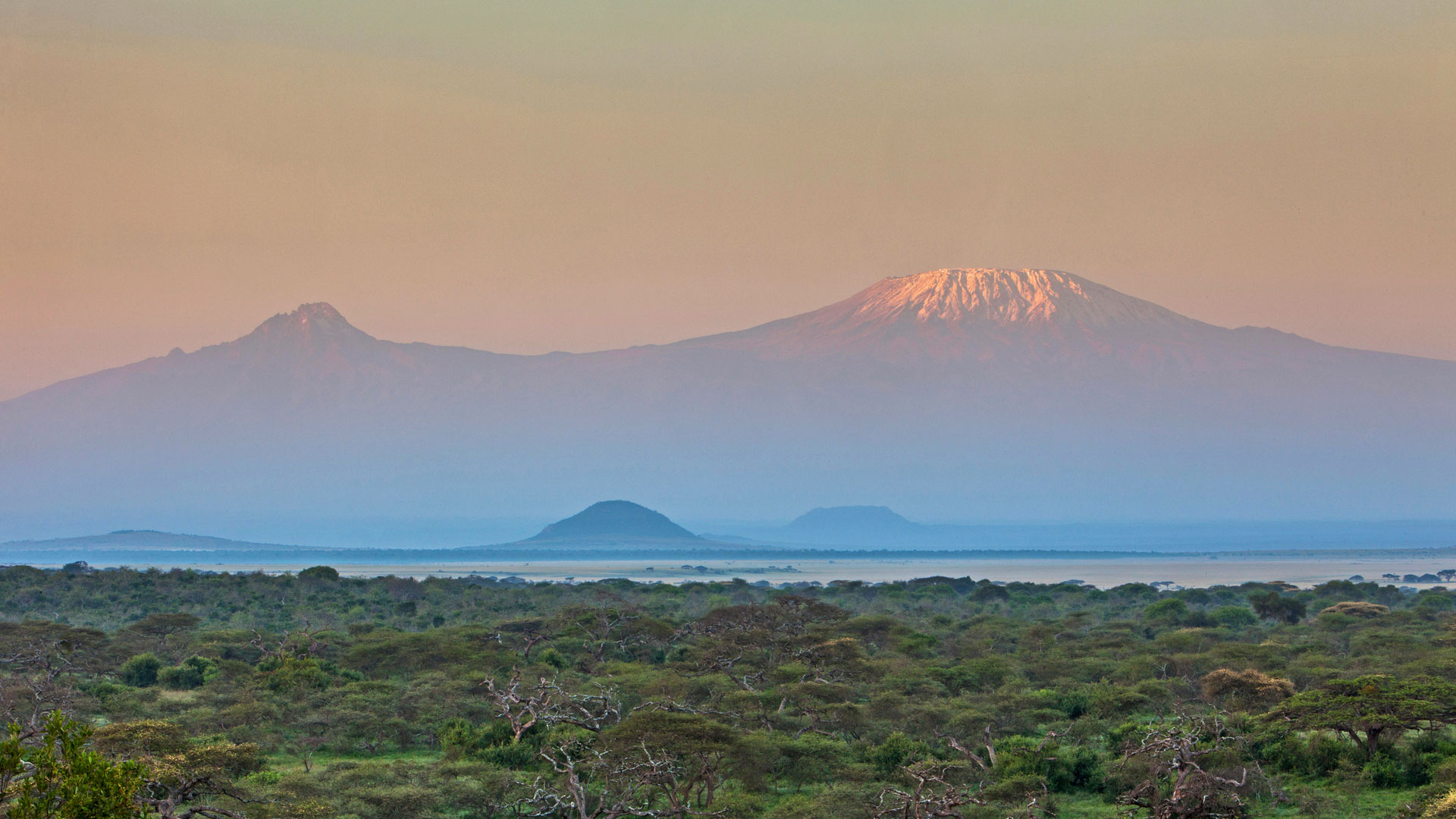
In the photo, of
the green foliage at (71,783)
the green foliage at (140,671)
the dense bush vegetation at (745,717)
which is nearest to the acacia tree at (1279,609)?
the dense bush vegetation at (745,717)

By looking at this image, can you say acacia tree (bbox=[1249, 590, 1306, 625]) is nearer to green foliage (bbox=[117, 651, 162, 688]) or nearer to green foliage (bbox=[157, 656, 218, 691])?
green foliage (bbox=[157, 656, 218, 691])

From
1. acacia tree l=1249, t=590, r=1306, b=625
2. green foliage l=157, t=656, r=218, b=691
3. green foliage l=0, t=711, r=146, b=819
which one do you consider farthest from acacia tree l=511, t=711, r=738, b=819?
acacia tree l=1249, t=590, r=1306, b=625

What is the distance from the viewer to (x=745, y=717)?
103 feet

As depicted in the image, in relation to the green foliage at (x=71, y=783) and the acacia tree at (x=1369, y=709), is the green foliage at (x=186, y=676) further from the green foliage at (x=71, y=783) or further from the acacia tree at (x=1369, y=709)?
the acacia tree at (x=1369, y=709)

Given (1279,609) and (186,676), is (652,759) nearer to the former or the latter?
(186,676)

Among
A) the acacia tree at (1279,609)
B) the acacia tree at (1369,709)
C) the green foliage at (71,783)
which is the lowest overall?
the acacia tree at (1279,609)

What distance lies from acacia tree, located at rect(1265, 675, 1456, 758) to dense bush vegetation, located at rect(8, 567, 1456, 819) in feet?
0.27

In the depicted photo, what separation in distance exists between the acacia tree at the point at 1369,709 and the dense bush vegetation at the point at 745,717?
8 cm

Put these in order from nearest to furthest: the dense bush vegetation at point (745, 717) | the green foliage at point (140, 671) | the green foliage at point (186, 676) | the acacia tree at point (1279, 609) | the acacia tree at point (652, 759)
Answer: the dense bush vegetation at point (745, 717)
the acacia tree at point (652, 759)
the green foliage at point (186, 676)
the green foliage at point (140, 671)
the acacia tree at point (1279, 609)

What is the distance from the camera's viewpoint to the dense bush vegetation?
2224cm

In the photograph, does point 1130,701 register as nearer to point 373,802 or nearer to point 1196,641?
point 1196,641

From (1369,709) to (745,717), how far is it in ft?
Result: 45.3

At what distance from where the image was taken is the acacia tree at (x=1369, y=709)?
2586 centimetres

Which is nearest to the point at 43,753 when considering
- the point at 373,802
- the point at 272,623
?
the point at 373,802
